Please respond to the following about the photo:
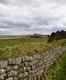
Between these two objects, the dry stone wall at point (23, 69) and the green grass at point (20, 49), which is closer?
the dry stone wall at point (23, 69)

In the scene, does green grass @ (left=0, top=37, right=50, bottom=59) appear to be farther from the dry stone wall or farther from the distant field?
the dry stone wall

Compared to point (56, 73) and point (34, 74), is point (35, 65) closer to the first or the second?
point (34, 74)

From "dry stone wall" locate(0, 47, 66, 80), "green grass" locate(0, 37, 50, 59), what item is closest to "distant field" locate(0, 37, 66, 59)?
"green grass" locate(0, 37, 50, 59)

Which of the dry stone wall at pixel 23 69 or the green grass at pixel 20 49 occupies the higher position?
the green grass at pixel 20 49

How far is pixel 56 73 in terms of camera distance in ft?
45.9

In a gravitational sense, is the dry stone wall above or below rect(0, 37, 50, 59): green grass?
below

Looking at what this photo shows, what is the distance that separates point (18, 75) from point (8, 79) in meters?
0.71

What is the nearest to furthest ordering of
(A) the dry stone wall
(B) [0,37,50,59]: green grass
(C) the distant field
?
1. (A) the dry stone wall
2. (B) [0,37,50,59]: green grass
3. (C) the distant field

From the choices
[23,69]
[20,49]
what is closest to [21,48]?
[20,49]

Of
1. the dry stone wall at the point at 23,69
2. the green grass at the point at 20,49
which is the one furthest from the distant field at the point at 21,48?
the dry stone wall at the point at 23,69

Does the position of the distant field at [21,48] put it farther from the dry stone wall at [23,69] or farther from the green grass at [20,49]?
the dry stone wall at [23,69]

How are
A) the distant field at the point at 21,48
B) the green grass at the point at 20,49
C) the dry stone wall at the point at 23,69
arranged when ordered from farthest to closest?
1. the distant field at the point at 21,48
2. the green grass at the point at 20,49
3. the dry stone wall at the point at 23,69

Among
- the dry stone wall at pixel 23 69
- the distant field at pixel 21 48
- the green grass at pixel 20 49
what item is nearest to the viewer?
the dry stone wall at pixel 23 69

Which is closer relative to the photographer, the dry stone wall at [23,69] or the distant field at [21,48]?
the dry stone wall at [23,69]
